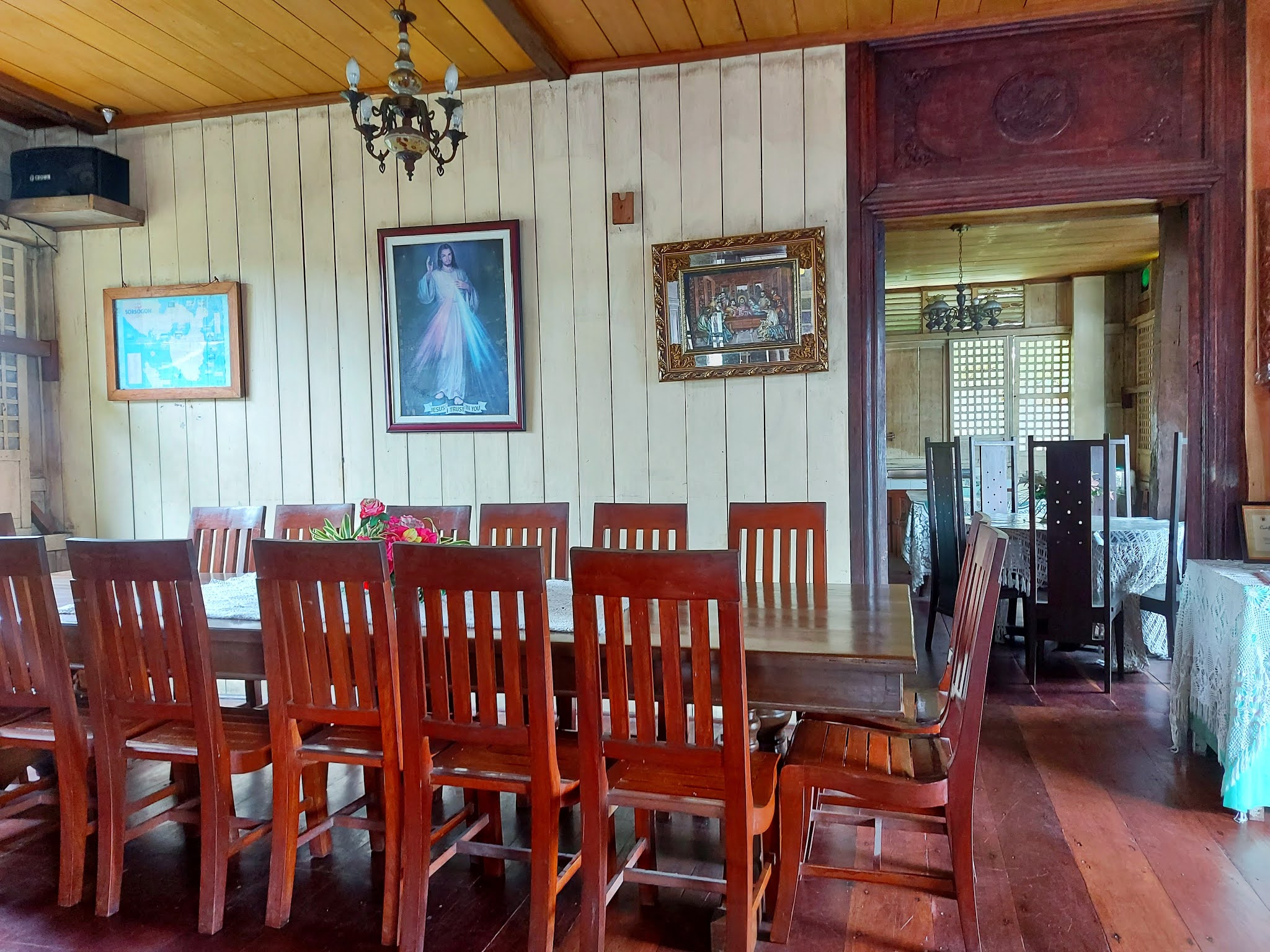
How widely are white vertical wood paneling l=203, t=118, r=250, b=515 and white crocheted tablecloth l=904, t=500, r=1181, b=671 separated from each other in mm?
3738

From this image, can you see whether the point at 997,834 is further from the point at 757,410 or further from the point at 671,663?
the point at 757,410

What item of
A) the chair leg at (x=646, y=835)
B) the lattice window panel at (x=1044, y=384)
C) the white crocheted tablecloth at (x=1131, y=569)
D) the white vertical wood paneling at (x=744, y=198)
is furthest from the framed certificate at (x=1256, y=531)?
the lattice window panel at (x=1044, y=384)

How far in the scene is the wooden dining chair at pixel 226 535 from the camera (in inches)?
134

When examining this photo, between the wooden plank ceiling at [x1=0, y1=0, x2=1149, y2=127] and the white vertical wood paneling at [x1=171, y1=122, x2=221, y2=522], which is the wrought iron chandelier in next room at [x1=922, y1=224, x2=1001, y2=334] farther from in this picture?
the white vertical wood paneling at [x1=171, y1=122, x2=221, y2=522]

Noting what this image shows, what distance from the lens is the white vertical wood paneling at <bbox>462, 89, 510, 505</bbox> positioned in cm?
390

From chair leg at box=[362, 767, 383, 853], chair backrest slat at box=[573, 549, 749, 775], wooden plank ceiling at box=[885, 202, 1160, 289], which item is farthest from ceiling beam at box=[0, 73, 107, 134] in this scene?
wooden plank ceiling at box=[885, 202, 1160, 289]

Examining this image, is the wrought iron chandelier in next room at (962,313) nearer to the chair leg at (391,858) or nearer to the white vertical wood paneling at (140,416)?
the white vertical wood paneling at (140,416)

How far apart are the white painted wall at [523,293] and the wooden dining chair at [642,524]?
70 cm

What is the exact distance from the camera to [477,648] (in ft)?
6.08

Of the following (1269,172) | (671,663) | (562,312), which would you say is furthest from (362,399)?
(1269,172)

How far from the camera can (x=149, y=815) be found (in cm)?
272

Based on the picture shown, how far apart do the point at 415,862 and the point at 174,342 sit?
3.34m

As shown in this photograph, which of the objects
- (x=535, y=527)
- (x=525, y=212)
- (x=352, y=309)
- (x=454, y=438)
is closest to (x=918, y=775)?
(x=535, y=527)

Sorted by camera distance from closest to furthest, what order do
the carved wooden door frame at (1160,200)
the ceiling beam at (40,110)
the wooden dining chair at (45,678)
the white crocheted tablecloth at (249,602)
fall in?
the wooden dining chair at (45,678)
the white crocheted tablecloth at (249,602)
the carved wooden door frame at (1160,200)
the ceiling beam at (40,110)
